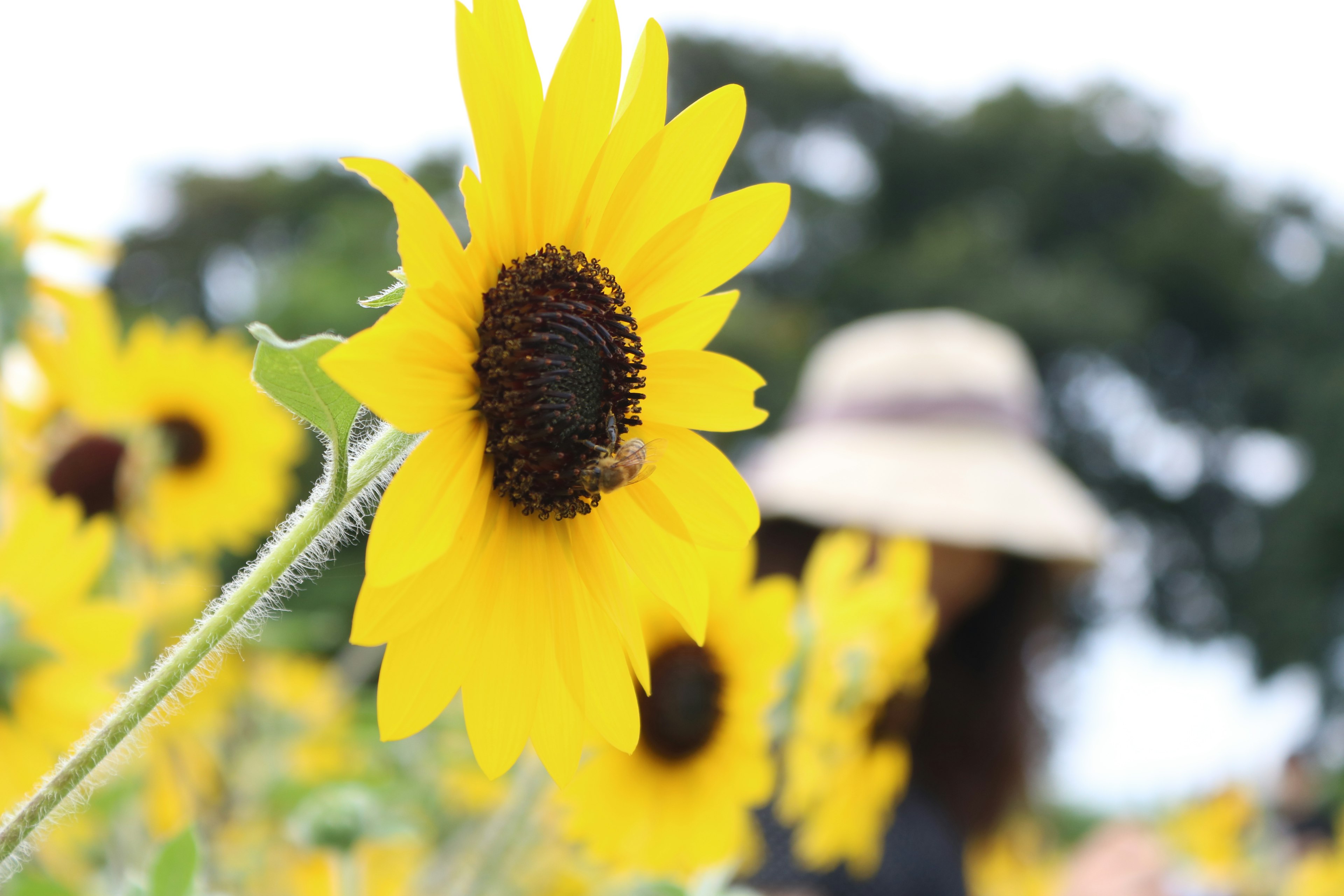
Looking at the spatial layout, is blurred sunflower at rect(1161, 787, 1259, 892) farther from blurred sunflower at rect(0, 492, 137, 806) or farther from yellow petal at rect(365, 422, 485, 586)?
yellow petal at rect(365, 422, 485, 586)

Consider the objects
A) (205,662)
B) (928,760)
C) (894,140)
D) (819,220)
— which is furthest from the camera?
(894,140)

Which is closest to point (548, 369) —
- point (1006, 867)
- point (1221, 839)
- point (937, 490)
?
point (937, 490)

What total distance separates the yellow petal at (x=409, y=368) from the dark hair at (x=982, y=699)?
294cm

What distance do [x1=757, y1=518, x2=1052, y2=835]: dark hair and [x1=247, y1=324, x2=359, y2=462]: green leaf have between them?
3.01 meters

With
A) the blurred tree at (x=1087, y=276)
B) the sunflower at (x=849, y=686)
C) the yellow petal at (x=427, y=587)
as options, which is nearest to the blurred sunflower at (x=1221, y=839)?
the sunflower at (x=849, y=686)

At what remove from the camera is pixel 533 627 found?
520 millimetres

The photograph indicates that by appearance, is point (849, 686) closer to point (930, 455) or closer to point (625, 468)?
point (625, 468)

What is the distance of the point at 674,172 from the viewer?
525 mm

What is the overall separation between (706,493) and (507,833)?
1.83 ft

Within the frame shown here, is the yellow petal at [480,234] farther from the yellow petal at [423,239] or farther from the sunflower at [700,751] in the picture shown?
the sunflower at [700,751]

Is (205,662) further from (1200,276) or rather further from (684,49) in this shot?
(1200,276)

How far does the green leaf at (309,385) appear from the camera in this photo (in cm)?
40

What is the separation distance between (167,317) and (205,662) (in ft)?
30.9

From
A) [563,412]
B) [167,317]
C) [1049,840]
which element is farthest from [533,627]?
[167,317]
